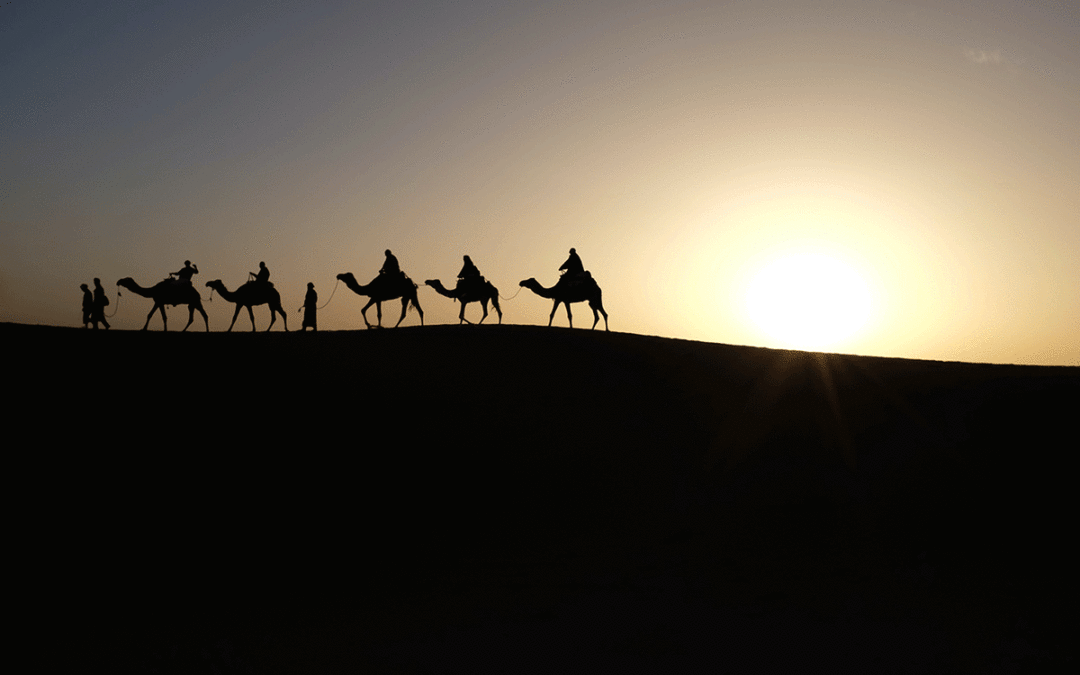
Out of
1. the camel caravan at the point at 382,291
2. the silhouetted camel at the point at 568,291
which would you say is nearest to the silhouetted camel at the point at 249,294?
the camel caravan at the point at 382,291

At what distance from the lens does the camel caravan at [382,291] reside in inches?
938

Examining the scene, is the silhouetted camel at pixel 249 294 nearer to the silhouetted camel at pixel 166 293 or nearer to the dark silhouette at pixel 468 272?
the silhouetted camel at pixel 166 293

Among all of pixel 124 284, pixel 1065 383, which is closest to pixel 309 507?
pixel 124 284

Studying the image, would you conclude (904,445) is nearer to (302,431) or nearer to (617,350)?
(617,350)

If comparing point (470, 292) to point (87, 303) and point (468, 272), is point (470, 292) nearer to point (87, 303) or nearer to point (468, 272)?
point (468, 272)

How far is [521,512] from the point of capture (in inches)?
539

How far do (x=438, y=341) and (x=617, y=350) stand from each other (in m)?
4.36

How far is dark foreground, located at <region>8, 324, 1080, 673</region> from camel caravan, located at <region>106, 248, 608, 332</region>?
3.31 metres

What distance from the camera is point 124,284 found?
23.9 m

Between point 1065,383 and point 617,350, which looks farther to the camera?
point 617,350

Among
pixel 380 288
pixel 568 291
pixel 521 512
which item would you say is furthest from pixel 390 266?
pixel 521 512

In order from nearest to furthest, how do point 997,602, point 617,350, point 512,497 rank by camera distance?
point 997,602 → point 512,497 → point 617,350

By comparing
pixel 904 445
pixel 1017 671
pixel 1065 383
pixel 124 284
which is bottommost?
pixel 1017 671

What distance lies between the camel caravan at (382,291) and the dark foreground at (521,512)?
3315mm
